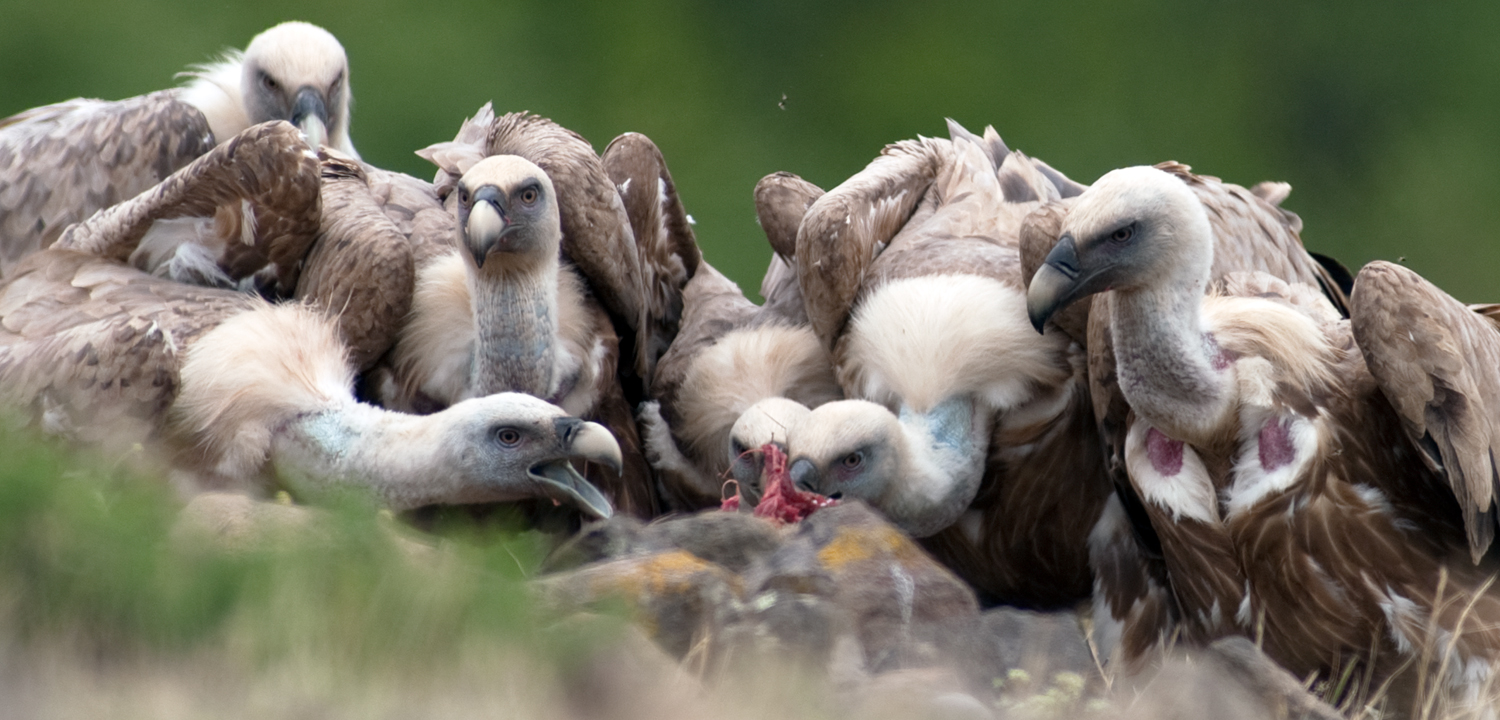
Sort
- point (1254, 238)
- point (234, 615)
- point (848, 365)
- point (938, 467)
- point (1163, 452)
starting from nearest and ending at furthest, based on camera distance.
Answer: point (234, 615) → point (1163, 452) → point (938, 467) → point (1254, 238) → point (848, 365)

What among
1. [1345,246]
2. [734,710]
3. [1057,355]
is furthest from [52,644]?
[1345,246]

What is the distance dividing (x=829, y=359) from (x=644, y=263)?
764mm

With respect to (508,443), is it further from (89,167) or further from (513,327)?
(89,167)

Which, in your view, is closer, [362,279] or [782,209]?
[362,279]

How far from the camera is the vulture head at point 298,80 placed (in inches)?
248

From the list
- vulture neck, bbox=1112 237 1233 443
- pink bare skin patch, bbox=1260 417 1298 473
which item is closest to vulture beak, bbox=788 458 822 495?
vulture neck, bbox=1112 237 1233 443

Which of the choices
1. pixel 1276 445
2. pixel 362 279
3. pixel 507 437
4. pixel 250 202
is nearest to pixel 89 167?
pixel 250 202

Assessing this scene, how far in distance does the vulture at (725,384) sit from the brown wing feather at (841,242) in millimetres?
153

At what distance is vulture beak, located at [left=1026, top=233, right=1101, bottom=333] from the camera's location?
13.7 ft

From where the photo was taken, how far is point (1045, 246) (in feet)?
15.6

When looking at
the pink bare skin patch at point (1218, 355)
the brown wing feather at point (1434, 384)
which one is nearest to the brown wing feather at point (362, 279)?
the pink bare skin patch at point (1218, 355)

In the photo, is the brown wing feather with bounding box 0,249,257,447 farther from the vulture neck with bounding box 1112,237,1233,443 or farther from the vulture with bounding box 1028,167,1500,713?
the vulture neck with bounding box 1112,237,1233,443

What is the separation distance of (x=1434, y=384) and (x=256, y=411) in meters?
2.84

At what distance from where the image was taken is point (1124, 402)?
465cm
